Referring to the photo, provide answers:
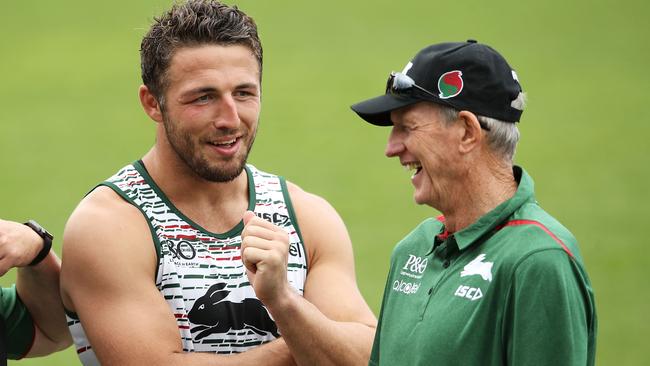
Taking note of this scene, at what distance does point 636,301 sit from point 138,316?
8217 millimetres

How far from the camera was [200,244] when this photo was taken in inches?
175

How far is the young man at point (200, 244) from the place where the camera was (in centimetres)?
424

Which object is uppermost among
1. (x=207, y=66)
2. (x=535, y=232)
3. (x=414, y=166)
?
(x=207, y=66)

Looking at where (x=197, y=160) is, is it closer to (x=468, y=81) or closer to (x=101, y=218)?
(x=101, y=218)

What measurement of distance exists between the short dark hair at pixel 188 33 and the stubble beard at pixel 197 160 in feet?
0.49

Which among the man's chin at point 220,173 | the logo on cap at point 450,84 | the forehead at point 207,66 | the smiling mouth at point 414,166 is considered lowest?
the smiling mouth at point 414,166

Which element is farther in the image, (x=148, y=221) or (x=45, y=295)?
(x=45, y=295)

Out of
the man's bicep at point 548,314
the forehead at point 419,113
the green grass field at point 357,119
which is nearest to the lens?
the man's bicep at point 548,314

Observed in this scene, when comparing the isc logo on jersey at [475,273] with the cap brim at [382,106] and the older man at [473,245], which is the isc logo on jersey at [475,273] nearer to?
the older man at [473,245]

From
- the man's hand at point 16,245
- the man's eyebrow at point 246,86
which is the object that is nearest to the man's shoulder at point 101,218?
the man's hand at point 16,245

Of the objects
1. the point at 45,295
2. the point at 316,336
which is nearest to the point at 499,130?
the point at 316,336

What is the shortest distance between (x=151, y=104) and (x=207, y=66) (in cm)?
34

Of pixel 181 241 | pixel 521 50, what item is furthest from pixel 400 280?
pixel 521 50

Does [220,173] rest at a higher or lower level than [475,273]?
higher
